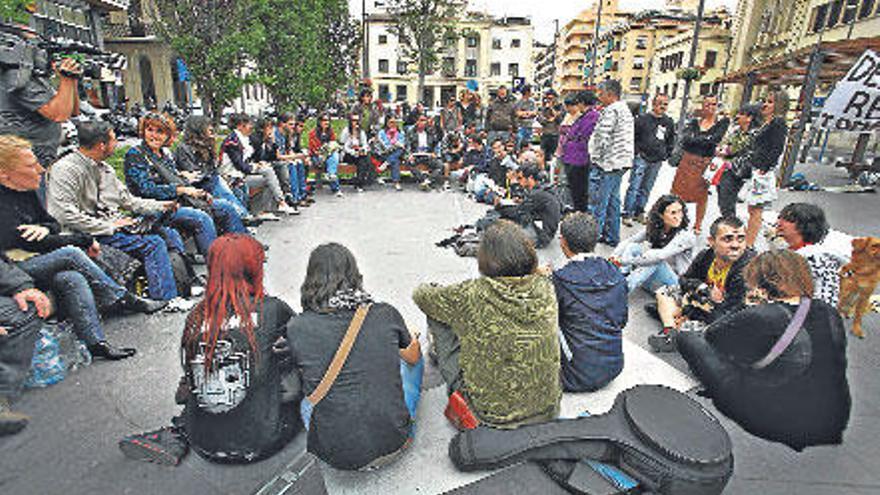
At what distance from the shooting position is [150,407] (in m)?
3.01

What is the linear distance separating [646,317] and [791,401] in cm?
180

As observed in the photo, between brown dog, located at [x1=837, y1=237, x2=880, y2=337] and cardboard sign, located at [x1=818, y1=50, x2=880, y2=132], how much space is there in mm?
5435

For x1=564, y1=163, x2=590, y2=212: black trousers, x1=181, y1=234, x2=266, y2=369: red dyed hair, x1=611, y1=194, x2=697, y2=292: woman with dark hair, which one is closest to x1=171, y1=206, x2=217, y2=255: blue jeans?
x1=181, y1=234, x2=266, y2=369: red dyed hair

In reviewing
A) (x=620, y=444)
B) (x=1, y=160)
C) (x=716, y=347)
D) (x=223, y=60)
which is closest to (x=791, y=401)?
(x=716, y=347)

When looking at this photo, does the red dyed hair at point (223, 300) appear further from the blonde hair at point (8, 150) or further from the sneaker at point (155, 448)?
the blonde hair at point (8, 150)

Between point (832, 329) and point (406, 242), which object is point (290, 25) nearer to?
point (406, 242)

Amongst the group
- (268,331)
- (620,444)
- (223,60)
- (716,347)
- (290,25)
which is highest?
(290,25)

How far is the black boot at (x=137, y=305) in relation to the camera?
4055 mm

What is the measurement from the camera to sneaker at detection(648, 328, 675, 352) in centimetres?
363

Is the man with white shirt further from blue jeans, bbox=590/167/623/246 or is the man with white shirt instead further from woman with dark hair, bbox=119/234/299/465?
woman with dark hair, bbox=119/234/299/465

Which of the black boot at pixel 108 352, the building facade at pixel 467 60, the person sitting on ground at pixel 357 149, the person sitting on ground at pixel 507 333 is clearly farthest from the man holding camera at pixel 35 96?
the building facade at pixel 467 60

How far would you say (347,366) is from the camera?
7.05ft

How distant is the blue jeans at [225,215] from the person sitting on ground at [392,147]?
452cm

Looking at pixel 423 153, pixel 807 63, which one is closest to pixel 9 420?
pixel 423 153
